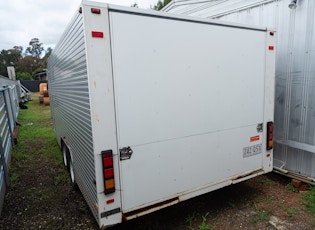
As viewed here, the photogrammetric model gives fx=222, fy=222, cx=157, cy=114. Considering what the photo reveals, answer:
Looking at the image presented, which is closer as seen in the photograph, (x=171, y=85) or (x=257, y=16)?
(x=171, y=85)

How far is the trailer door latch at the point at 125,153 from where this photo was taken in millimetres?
2174

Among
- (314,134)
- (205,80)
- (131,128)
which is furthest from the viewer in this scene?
(314,134)

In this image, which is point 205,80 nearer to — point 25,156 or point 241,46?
point 241,46

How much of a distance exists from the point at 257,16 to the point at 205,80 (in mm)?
2306

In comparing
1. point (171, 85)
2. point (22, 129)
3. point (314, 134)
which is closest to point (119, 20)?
point (171, 85)

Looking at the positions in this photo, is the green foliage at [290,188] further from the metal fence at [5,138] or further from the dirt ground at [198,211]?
the metal fence at [5,138]

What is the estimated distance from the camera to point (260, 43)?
2959 millimetres

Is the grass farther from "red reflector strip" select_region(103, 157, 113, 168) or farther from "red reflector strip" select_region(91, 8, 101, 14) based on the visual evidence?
"red reflector strip" select_region(91, 8, 101, 14)

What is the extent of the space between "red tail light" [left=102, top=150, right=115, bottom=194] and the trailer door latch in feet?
0.34

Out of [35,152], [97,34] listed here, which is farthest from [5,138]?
[97,34]

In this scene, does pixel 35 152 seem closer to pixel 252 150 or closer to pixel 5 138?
pixel 5 138

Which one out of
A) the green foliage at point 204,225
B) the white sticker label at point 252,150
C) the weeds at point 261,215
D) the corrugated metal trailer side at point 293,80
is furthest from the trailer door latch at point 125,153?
the corrugated metal trailer side at point 293,80

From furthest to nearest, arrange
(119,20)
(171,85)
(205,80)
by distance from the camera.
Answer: (205,80)
(171,85)
(119,20)

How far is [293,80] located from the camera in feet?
11.8
